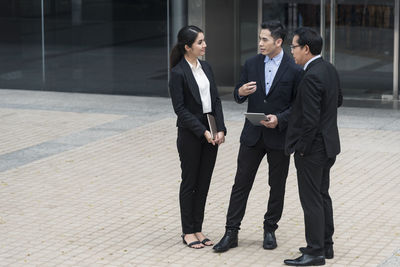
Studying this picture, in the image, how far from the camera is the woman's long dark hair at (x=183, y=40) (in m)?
7.47

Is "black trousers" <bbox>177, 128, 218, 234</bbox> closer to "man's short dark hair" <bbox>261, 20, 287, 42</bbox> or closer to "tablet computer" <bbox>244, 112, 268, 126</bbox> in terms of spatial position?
"tablet computer" <bbox>244, 112, 268, 126</bbox>

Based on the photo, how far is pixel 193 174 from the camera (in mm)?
7629

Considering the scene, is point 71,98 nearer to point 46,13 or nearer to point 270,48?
point 46,13

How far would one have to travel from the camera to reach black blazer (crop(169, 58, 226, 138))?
7441 mm

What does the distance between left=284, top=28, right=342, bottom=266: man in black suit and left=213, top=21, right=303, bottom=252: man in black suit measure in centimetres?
33

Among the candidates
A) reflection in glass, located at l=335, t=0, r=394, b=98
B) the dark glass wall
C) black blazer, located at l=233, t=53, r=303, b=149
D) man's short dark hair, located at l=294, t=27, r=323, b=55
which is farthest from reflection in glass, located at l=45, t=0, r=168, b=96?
man's short dark hair, located at l=294, t=27, r=323, b=55

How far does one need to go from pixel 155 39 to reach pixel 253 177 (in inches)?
401

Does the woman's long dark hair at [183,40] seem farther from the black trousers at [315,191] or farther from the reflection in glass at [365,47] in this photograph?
the reflection in glass at [365,47]

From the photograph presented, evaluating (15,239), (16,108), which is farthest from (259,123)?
(16,108)

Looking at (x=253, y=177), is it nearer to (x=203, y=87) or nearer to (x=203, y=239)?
(x=203, y=239)

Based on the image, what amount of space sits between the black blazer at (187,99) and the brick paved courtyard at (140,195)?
1077mm

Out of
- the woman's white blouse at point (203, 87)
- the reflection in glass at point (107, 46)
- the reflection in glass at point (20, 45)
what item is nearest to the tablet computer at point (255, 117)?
the woman's white blouse at point (203, 87)

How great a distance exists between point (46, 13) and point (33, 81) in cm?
146

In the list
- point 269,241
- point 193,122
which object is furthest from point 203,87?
point 269,241
